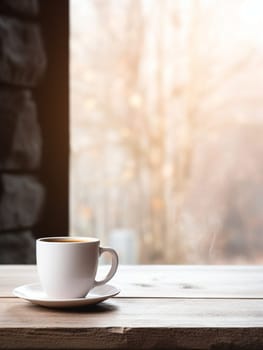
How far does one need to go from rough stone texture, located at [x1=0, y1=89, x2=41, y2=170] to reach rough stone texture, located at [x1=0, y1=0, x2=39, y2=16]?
0.72 feet

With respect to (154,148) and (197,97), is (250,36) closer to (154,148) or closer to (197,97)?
(197,97)

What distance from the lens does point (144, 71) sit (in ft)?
9.25

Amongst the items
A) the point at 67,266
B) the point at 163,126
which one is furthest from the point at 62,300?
the point at 163,126

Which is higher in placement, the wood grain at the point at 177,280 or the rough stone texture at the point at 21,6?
the rough stone texture at the point at 21,6

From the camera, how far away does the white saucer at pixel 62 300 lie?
74 cm

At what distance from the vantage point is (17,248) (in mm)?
1658

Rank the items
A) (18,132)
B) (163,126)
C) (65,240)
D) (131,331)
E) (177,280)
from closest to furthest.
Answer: (131,331) → (65,240) → (177,280) → (18,132) → (163,126)

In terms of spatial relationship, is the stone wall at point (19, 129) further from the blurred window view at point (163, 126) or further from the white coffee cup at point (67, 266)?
the blurred window view at point (163, 126)

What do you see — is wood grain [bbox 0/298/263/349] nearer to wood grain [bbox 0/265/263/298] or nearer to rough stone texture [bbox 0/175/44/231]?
wood grain [bbox 0/265/263/298]

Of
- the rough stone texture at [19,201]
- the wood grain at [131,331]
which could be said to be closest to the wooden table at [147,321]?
the wood grain at [131,331]

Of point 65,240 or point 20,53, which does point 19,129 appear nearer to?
point 20,53

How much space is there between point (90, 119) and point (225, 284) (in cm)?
195

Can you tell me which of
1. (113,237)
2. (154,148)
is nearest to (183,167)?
(154,148)

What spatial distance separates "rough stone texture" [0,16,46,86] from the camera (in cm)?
162
